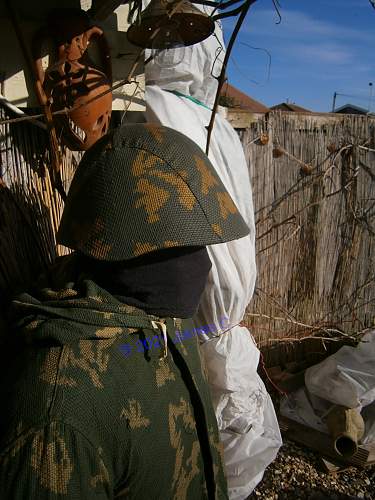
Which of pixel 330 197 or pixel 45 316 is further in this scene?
pixel 330 197

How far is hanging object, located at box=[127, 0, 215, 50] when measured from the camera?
1376mm

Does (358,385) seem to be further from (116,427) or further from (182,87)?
(116,427)

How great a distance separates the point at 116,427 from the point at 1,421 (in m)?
0.25

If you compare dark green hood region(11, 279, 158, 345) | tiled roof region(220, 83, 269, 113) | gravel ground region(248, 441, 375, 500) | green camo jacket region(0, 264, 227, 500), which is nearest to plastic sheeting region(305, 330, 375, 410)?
gravel ground region(248, 441, 375, 500)

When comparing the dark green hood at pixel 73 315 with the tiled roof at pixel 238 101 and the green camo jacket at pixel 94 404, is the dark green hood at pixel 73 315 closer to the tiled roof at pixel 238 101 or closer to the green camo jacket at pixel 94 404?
the green camo jacket at pixel 94 404

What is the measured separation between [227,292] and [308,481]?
1754 mm

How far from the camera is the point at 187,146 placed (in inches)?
48.3

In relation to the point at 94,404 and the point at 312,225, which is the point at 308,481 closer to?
the point at 312,225

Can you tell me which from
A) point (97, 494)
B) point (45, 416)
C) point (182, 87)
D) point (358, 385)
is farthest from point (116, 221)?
point (358, 385)

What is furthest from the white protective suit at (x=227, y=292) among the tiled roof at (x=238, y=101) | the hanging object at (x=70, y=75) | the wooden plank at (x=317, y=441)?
the wooden plank at (x=317, y=441)

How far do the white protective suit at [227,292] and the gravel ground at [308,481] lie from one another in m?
0.57

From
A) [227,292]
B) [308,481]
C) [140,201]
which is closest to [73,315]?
[140,201]

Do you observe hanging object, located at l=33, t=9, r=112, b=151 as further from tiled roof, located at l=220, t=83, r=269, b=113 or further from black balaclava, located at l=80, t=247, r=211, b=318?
tiled roof, located at l=220, t=83, r=269, b=113

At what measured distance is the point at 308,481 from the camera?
2.96 m
